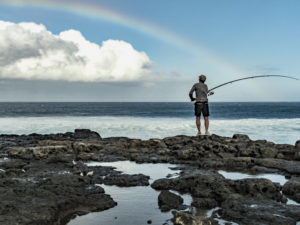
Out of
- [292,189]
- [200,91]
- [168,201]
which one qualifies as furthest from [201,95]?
[168,201]

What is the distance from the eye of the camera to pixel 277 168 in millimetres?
8359

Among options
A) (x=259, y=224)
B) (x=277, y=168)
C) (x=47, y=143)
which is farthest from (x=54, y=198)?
(x=47, y=143)

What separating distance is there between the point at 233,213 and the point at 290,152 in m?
6.94

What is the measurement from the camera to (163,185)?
6375 millimetres

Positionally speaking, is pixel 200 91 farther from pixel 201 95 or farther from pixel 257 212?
pixel 257 212

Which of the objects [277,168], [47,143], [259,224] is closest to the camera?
[259,224]

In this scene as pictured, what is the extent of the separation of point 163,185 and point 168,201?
1137 mm

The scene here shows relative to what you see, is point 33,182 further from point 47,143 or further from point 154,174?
point 47,143

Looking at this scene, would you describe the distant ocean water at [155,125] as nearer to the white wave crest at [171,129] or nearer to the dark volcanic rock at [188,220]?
the white wave crest at [171,129]

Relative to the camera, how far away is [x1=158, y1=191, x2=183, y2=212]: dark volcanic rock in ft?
16.6

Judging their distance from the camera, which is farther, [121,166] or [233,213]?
[121,166]

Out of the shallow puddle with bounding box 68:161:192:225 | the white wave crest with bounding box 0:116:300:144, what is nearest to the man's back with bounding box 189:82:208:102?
the shallow puddle with bounding box 68:161:192:225

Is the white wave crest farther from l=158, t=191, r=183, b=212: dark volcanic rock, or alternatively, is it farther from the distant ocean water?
l=158, t=191, r=183, b=212: dark volcanic rock

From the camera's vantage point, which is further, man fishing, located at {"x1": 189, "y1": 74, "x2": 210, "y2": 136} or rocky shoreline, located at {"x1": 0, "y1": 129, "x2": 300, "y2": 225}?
man fishing, located at {"x1": 189, "y1": 74, "x2": 210, "y2": 136}
